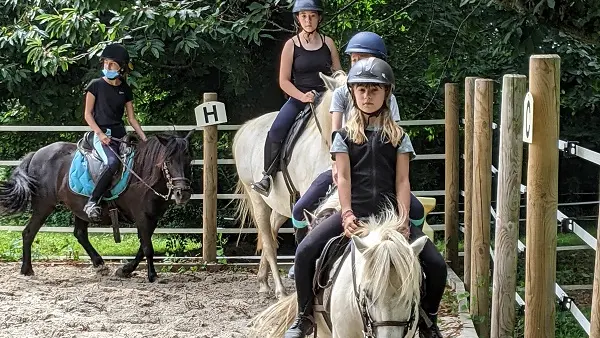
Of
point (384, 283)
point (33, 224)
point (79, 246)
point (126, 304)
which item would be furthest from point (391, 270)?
point (79, 246)

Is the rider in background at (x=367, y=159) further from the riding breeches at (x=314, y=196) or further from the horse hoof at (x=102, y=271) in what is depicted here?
the horse hoof at (x=102, y=271)

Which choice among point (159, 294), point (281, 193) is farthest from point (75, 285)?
point (281, 193)

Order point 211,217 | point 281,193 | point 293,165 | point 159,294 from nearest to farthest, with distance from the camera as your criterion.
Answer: point 293,165, point 281,193, point 159,294, point 211,217

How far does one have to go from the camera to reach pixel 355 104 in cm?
446

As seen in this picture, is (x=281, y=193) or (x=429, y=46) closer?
(x=281, y=193)

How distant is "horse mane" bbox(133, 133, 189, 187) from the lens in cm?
848

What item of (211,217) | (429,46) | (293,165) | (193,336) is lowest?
(193,336)

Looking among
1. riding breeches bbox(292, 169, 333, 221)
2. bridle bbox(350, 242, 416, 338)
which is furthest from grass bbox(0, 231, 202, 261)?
bridle bbox(350, 242, 416, 338)

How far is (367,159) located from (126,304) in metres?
3.92

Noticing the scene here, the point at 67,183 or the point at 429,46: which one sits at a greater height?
the point at 429,46

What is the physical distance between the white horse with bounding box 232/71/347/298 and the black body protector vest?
2.02 meters

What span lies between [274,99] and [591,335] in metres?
8.00

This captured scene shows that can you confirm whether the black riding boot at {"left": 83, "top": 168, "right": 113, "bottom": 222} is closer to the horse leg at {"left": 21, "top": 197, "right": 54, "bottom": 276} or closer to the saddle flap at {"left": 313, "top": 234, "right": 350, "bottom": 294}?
the horse leg at {"left": 21, "top": 197, "right": 54, "bottom": 276}

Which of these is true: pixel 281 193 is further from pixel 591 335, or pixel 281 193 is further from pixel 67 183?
pixel 591 335
